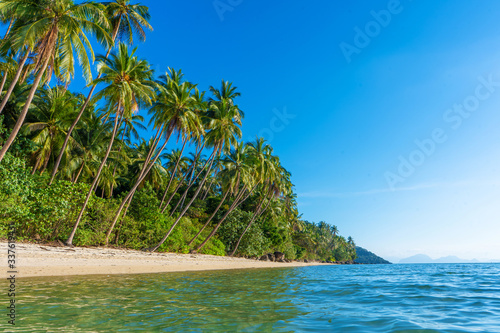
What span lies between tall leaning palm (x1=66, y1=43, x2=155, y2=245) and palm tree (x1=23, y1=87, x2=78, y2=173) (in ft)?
10.7

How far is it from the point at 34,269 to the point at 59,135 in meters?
11.6

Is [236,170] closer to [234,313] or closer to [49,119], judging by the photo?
[49,119]

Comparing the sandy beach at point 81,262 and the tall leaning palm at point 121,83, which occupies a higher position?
the tall leaning palm at point 121,83

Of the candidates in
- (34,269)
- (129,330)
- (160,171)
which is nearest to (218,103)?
(160,171)

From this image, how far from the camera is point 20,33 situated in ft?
44.9

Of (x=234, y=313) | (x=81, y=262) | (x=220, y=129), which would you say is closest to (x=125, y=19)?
(x=220, y=129)

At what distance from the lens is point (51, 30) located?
14.5m

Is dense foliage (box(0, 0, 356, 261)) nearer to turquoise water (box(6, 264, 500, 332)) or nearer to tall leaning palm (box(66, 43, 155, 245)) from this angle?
tall leaning palm (box(66, 43, 155, 245))

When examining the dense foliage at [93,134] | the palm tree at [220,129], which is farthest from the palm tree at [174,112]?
the palm tree at [220,129]

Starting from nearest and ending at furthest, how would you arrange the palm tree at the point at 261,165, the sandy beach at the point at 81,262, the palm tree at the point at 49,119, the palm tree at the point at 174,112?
the sandy beach at the point at 81,262 < the palm tree at the point at 49,119 < the palm tree at the point at 174,112 < the palm tree at the point at 261,165

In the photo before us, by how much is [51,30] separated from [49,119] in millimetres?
8352

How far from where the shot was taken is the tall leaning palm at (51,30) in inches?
543

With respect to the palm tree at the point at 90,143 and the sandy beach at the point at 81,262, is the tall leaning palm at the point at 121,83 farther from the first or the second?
the palm tree at the point at 90,143

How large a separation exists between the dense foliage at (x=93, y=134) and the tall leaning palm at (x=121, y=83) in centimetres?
7
